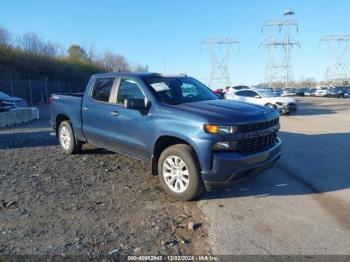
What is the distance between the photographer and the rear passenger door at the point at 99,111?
22.3ft

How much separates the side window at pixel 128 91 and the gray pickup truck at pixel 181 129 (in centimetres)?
2

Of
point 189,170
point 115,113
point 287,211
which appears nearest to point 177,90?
point 115,113

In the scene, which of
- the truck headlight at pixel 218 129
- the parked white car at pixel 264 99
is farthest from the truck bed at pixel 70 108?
the parked white car at pixel 264 99

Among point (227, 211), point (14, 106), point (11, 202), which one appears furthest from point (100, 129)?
point (14, 106)

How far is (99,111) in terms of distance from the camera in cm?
696

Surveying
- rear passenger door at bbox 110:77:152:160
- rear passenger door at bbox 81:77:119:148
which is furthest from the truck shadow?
rear passenger door at bbox 81:77:119:148

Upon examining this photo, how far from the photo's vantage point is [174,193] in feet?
18.0

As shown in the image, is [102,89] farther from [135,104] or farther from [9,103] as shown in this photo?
[9,103]

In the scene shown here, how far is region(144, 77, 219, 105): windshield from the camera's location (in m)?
6.06

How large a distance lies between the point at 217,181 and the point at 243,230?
0.85 m

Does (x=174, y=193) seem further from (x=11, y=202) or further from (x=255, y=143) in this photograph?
(x=11, y=202)

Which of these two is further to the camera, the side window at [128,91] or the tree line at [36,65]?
the tree line at [36,65]

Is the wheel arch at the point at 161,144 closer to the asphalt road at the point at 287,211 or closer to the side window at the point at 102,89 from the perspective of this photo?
the asphalt road at the point at 287,211

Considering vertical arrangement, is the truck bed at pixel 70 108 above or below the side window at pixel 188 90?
below
